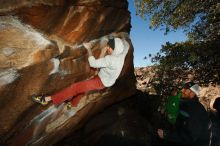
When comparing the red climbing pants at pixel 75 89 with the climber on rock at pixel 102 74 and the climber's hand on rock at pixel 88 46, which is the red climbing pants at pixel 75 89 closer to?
the climber on rock at pixel 102 74

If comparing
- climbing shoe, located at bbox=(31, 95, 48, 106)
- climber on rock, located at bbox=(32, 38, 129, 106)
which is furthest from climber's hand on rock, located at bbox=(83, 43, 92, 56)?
climbing shoe, located at bbox=(31, 95, 48, 106)

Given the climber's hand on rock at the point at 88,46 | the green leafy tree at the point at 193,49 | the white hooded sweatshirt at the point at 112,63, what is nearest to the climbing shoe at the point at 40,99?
the white hooded sweatshirt at the point at 112,63

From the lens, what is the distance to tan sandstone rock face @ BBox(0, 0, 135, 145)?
761 cm

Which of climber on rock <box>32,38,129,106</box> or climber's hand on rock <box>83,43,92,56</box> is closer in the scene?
climber on rock <box>32,38,129,106</box>

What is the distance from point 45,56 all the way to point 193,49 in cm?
752

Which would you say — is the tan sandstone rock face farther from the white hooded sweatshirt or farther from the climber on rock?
the white hooded sweatshirt

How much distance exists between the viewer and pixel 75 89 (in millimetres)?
8719

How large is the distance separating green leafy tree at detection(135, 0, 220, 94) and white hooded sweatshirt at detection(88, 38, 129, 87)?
5228mm

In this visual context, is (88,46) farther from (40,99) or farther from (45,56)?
(40,99)

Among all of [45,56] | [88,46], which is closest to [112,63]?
[88,46]

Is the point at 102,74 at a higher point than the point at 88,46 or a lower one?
lower

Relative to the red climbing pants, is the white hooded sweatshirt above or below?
above

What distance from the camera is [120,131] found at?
12266 millimetres

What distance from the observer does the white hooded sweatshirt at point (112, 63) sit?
8.35m
